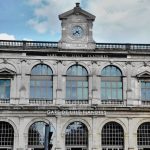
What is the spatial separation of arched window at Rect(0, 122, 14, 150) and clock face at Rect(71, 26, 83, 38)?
10478 mm

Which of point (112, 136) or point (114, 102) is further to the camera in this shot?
point (114, 102)

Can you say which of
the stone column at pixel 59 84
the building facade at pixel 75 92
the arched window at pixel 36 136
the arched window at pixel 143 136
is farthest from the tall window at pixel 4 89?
the arched window at pixel 143 136

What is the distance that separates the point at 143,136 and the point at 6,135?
12.3 metres

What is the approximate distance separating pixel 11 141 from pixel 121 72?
11.9 meters

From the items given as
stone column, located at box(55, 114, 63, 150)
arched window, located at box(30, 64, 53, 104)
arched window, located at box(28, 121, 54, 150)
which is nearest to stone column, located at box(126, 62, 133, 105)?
stone column, located at box(55, 114, 63, 150)

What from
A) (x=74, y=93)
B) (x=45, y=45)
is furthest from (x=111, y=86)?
(x=45, y=45)

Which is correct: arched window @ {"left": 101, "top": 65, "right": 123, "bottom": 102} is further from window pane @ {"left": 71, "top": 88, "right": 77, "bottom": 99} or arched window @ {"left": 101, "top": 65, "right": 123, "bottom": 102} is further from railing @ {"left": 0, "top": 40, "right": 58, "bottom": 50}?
railing @ {"left": 0, "top": 40, "right": 58, "bottom": 50}

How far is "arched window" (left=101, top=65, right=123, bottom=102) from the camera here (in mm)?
30250

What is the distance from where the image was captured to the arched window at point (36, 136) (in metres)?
28.7

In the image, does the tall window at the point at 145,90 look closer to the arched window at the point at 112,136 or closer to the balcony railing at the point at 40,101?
the arched window at the point at 112,136

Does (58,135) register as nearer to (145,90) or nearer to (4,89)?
(4,89)

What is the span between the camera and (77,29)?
103 ft

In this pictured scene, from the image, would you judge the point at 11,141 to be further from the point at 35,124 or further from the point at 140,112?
the point at 140,112

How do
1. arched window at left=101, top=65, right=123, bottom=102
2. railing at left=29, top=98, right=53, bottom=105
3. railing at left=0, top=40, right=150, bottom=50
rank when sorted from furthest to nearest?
railing at left=0, top=40, right=150, bottom=50, arched window at left=101, top=65, right=123, bottom=102, railing at left=29, top=98, right=53, bottom=105
